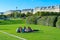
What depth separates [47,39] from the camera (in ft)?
56.3

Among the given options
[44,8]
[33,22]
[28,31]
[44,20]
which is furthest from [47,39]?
[44,8]

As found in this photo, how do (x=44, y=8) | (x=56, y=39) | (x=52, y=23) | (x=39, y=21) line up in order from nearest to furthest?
(x=56, y=39)
(x=52, y=23)
(x=39, y=21)
(x=44, y=8)

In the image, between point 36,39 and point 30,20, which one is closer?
point 36,39

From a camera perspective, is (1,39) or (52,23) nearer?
(1,39)

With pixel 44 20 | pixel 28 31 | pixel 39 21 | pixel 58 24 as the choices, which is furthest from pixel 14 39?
pixel 39 21

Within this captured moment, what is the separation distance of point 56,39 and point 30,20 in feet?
90.5

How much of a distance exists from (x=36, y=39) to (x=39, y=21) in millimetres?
23647

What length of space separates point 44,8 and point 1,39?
138356mm

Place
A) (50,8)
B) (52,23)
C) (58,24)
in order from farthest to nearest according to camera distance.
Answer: (50,8)
(52,23)
(58,24)

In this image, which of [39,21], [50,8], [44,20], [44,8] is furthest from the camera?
[44,8]

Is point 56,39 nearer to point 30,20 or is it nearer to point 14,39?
point 14,39

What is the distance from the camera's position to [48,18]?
36.4 m

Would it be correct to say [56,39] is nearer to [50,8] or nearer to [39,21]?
[39,21]

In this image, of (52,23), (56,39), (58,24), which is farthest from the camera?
(52,23)
